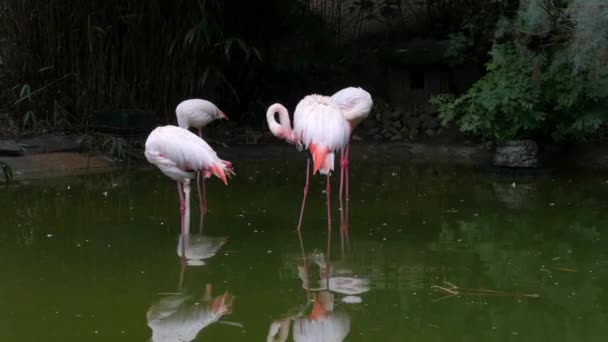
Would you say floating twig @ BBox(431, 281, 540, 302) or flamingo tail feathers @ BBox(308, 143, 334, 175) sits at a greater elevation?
flamingo tail feathers @ BBox(308, 143, 334, 175)

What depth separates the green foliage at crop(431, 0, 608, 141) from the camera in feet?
23.5

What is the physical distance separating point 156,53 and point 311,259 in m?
4.31

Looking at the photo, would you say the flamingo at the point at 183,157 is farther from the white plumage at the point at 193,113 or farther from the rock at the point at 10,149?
the rock at the point at 10,149

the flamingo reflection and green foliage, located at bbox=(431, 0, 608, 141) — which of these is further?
green foliage, located at bbox=(431, 0, 608, 141)

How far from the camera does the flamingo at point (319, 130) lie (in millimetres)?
5457

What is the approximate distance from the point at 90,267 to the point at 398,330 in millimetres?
1729

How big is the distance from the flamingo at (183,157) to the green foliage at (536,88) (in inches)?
115

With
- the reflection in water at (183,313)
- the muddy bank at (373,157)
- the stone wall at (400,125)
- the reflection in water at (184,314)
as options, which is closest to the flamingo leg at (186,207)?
the reflection in water at (183,313)

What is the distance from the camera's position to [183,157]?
5.38m

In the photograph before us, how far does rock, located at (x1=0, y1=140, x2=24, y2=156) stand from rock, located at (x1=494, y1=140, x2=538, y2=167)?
152 inches

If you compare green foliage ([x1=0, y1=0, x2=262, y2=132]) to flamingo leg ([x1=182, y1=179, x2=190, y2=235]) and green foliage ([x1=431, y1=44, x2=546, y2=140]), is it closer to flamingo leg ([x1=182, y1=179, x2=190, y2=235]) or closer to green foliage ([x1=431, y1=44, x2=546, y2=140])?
green foliage ([x1=431, y1=44, x2=546, y2=140])

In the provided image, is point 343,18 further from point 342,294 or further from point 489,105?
point 342,294

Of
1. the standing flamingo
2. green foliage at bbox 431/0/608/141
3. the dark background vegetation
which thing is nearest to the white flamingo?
the standing flamingo

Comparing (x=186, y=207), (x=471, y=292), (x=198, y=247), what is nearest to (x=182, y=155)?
(x=186, y=207)
